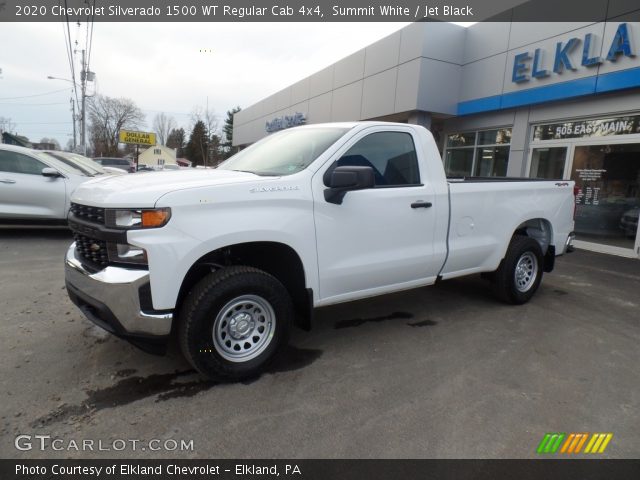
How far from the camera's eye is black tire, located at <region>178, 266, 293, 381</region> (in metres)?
2.88

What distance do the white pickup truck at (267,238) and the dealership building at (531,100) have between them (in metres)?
6.42

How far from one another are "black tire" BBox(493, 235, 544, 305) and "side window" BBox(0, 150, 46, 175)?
26.9 ft

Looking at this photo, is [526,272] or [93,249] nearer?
[93,249]

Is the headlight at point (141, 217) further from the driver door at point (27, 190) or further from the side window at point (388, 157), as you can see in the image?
the driver door at point (27, 190)

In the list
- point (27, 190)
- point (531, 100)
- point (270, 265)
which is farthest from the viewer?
point (531, 100)

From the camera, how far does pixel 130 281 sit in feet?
8.73

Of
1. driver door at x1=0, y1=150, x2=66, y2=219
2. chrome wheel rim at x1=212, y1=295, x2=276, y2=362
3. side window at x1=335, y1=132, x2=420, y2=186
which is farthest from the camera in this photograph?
driver door at x1=0, y1=150, x2=66, y2=219

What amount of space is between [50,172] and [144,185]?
246 inches

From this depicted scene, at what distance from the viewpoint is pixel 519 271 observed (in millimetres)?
5172

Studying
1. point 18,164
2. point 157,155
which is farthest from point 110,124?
point 18,164

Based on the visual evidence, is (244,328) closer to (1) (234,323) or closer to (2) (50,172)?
(1) (234,323)

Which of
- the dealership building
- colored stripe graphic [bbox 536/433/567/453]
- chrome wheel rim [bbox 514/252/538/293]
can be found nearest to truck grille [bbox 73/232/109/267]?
colored stripe graphic [bbox 536/433/567/453]

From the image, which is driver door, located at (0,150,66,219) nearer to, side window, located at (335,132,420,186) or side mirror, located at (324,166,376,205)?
side window, located at (335,132,420,186)
